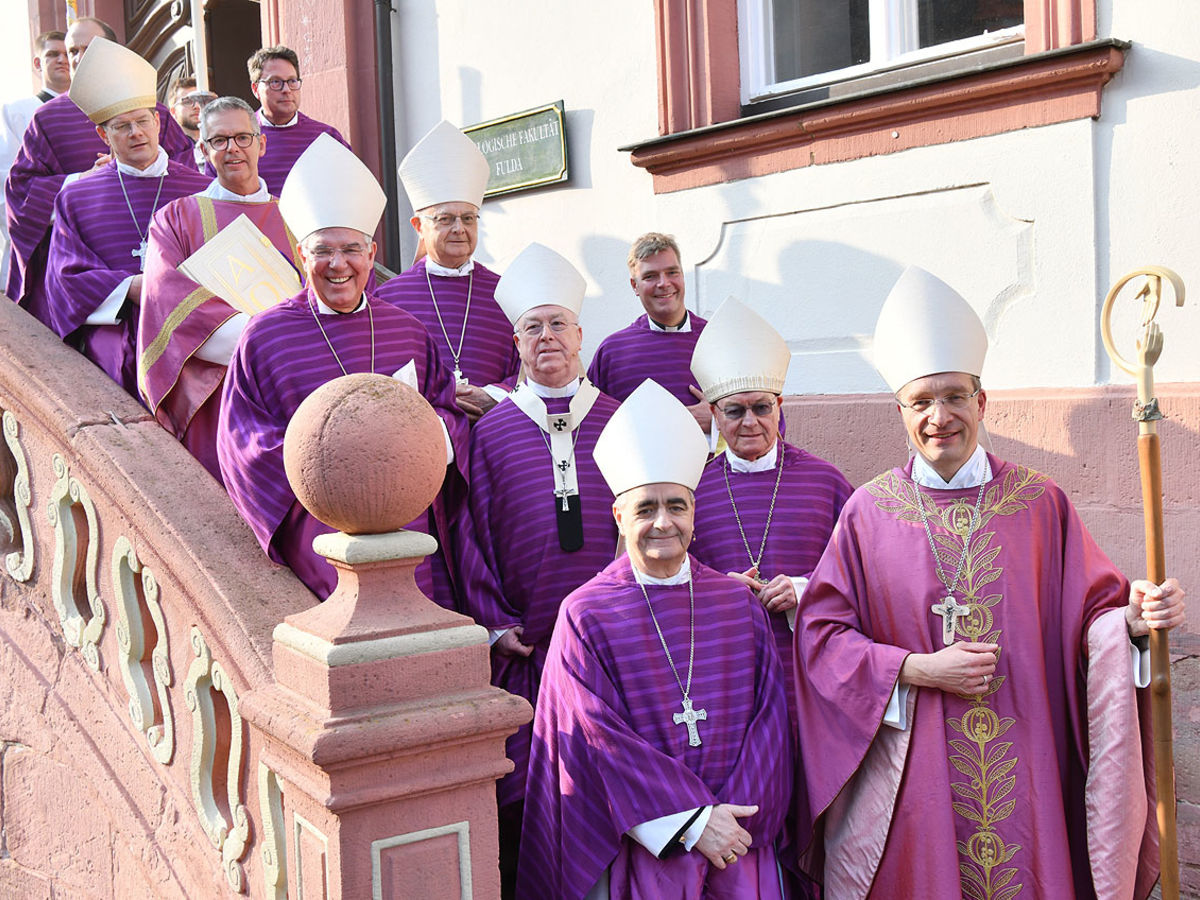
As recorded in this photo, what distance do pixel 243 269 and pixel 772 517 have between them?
203 cm

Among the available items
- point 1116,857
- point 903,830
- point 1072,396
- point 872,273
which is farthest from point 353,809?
point 872,273

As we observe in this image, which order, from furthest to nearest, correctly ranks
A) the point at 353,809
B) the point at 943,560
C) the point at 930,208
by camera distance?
the point at 930,208
the point at 943,560
the point at 353,809

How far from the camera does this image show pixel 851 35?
5.81 m

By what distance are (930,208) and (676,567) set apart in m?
2.66

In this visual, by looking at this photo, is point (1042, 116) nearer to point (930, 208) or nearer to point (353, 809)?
point (930, 208)

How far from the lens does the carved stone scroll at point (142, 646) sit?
3.26 meters

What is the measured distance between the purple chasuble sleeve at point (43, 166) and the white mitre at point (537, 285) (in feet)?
5.72

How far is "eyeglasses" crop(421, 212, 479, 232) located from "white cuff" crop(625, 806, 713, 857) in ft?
8.96

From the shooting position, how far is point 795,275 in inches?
228

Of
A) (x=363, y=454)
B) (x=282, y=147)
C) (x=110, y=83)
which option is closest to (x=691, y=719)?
(x=363, y=454)

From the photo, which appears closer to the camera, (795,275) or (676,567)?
(676,567)

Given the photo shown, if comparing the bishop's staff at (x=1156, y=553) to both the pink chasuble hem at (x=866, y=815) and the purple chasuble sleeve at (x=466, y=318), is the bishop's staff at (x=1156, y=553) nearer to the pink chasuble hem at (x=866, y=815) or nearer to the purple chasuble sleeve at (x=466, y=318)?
the pink chasuble hem at (x=866, y=815)

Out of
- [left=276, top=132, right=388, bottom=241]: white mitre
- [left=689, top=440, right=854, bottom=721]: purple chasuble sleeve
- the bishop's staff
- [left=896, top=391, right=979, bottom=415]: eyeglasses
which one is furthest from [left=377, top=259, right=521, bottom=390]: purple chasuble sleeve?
the bishop's staff

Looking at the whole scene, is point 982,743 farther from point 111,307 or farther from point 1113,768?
point 111,307
